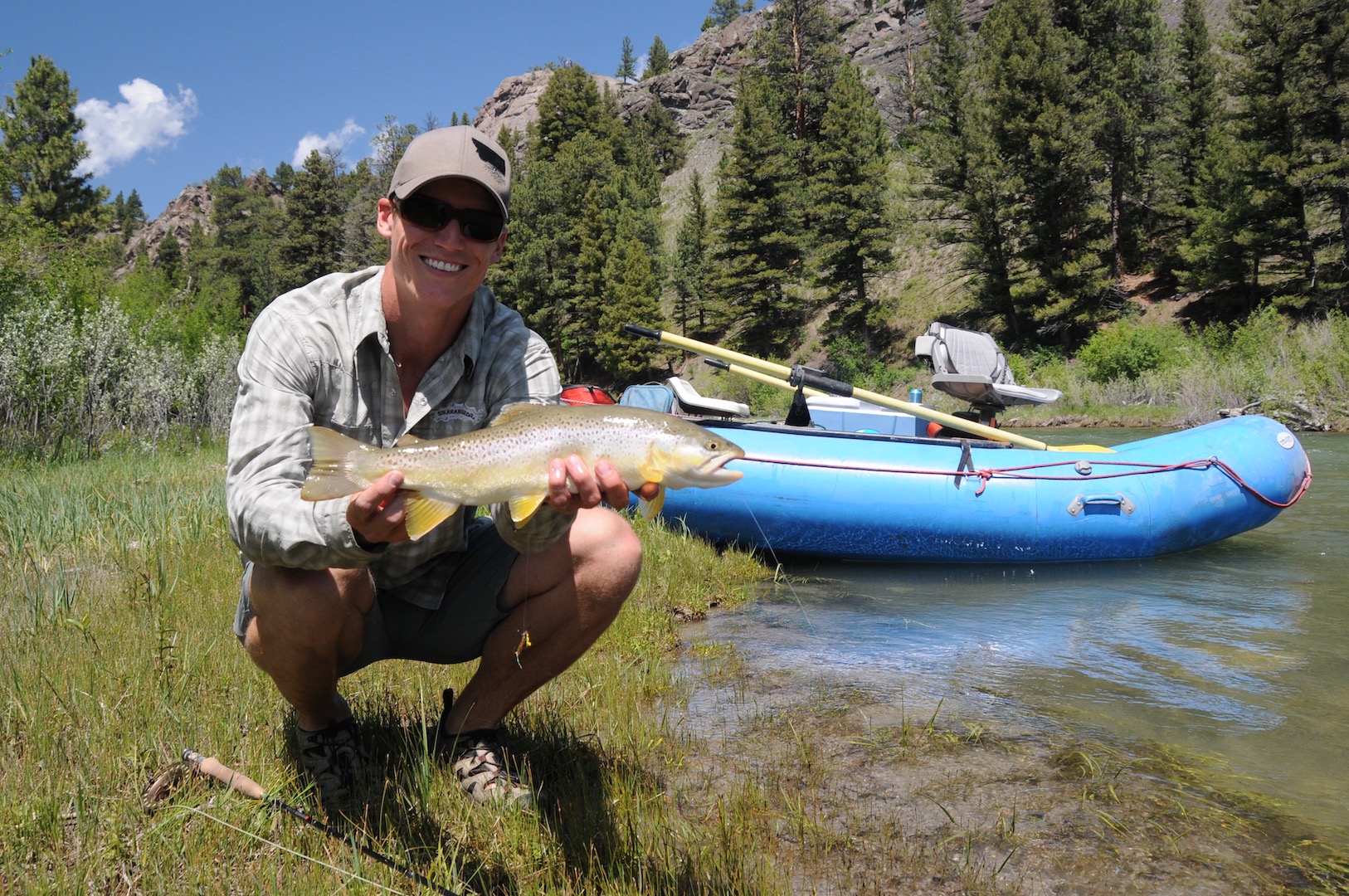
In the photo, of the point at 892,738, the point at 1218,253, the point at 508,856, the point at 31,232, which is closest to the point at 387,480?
the point at 508,856

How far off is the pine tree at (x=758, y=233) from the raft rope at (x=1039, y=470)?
33.5m

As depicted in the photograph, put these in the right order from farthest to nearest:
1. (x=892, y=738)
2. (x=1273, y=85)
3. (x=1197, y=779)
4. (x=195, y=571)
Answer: (x=1273, y=85) < (x=195, y=571) < (x=892, y=738) < (x=1197, y=779)

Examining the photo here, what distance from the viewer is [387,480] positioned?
2.18m

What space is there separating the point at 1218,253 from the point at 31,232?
111 ft

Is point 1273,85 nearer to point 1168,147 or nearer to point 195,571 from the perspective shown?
point 1168,147

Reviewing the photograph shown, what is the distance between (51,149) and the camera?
4509 cm

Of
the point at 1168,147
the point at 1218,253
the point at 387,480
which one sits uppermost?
the point at 1168,147

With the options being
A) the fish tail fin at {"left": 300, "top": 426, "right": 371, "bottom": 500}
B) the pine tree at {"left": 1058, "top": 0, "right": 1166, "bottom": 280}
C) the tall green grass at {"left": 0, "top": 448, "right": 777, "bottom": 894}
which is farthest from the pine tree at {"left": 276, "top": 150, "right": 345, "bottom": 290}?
the fish tail fin at {"left": 300, "top": 426, "right": 371, "bottom": 500}

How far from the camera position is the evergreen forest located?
16.2 m

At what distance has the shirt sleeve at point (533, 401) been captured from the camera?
8.60 feet

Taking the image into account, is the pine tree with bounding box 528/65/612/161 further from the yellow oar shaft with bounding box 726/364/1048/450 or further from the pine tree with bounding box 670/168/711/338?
the yellow oar shaft with bounding box 726/364/1048/450

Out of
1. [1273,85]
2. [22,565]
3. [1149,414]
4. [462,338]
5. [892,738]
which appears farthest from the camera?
[1273,85]

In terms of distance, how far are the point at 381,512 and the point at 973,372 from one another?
7.73 m

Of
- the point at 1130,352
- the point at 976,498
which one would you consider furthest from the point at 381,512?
the point at 1130,352
